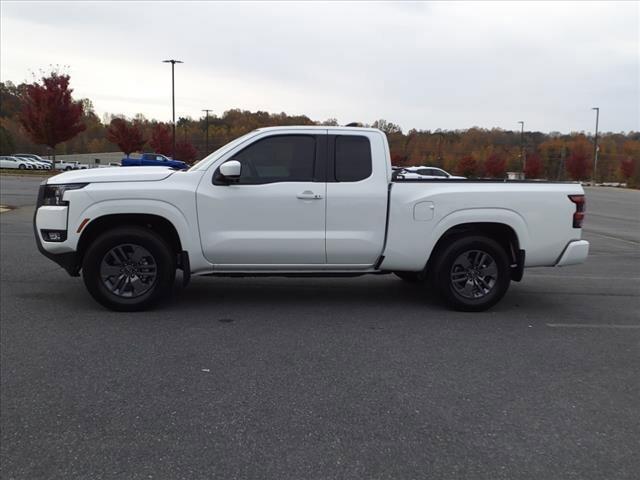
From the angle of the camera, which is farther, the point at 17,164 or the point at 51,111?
the point at 17,164

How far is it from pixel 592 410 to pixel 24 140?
111464 millimetres

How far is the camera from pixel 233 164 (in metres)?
5.44

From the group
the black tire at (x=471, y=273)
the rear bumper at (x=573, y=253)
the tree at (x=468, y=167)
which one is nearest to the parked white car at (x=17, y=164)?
the tree at (x=468, y=167)

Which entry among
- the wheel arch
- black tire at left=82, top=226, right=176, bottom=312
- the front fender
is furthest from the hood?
the wheel arch

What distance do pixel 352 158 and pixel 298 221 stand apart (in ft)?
3.03

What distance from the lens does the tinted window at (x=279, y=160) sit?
19.0ft

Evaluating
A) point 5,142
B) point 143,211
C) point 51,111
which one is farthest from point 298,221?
point 5,142

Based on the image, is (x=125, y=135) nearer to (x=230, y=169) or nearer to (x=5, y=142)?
(x=5, y=142)

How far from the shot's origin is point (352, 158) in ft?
19.5

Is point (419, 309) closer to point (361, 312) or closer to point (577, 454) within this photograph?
point (361, 312)

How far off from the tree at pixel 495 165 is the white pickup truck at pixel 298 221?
77.2m

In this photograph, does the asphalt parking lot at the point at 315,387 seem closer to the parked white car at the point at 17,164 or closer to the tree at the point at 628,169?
the parked white car at the point at 17,164

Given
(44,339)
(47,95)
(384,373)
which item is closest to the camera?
(384,373)

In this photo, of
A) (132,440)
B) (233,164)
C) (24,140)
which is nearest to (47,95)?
(233,164)
